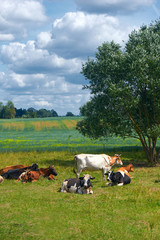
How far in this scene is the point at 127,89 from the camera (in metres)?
26.2

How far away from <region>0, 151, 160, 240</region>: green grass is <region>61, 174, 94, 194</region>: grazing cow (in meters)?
0.48

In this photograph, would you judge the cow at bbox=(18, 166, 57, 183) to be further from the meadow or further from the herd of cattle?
the meadow

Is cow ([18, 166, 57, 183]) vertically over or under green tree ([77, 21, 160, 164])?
under

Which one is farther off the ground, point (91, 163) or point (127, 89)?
point (127, 89)

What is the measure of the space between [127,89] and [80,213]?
54.5ft

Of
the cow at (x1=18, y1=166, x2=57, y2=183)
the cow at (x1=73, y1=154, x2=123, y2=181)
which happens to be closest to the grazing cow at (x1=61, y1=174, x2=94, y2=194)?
the cow at (x1=73, y1=154, x2=123, y2=181)

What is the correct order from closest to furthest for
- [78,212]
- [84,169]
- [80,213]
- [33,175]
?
[80,213]
[78,212]
[33,175]
[84,169]

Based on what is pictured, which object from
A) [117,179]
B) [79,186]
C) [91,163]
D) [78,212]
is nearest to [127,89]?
[91,163]

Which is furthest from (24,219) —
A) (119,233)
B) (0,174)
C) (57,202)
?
(0,174)

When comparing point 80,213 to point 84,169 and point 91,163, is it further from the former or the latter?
point 84,169

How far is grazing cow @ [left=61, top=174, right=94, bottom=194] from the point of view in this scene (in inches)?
590

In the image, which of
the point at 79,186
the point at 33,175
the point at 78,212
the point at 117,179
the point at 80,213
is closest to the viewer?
the point at 80,213

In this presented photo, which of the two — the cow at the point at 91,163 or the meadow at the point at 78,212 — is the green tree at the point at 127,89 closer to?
the cow at the point at 91,163

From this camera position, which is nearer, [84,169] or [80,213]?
[80,213]
